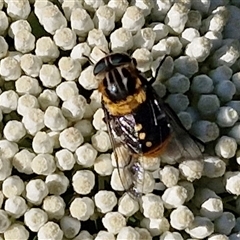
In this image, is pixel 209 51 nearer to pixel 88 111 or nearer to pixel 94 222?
pixel 88 111

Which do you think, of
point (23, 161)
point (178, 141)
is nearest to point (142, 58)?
point (178, 141)

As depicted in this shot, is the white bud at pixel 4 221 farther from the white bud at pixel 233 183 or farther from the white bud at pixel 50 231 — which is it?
the white bud at pixel 233 183

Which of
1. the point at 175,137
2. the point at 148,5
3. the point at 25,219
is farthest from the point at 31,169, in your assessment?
the point at 148,5

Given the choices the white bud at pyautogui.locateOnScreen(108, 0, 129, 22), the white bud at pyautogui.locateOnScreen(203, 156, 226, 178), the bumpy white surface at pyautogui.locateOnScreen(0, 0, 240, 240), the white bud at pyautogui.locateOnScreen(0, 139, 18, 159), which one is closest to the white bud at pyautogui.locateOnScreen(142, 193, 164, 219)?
the bumpy white surface at pyautogui.locateOnScreen(0, 0, 240, 240)

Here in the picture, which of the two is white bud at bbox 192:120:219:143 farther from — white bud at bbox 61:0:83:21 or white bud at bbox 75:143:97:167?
white bud at bbox 61:0:83:21

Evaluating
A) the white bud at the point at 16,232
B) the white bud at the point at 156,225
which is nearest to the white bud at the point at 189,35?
the white bud at the point at 156,225

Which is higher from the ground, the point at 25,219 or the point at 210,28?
the point at 210,28

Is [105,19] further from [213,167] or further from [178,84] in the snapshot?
[213,167]
